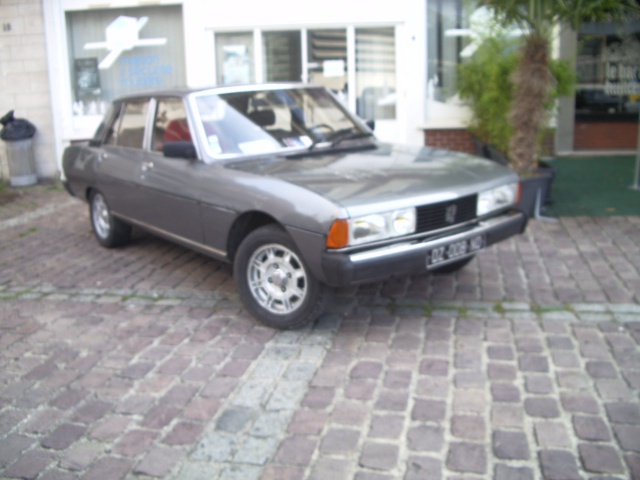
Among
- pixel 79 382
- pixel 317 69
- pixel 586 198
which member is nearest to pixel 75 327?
pixel 79 382

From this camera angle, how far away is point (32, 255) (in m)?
7.22

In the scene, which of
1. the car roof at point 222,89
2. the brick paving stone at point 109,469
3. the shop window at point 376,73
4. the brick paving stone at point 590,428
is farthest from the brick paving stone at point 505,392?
the shop window at point 376,73

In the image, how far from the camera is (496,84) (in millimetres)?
9555

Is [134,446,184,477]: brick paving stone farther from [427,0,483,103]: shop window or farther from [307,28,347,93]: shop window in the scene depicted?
[427,0,483,103]: shop window

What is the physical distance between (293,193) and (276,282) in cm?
64

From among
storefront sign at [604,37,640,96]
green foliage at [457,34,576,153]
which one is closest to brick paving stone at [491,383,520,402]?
green foliage at [457,34,576,153]

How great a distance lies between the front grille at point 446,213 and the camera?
15.2ft

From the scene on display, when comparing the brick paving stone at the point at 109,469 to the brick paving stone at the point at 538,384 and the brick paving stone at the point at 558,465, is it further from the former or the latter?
the brick paving stone at the point at 538,384

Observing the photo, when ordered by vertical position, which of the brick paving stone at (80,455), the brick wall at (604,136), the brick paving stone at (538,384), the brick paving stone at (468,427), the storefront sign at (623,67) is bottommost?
the brick paving stone at (80,455)

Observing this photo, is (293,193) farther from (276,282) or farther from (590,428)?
(590,428)

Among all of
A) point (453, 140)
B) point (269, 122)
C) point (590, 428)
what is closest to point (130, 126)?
point (269, 122)

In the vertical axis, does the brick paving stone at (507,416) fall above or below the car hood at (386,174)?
below

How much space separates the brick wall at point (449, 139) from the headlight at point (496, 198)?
609 cm

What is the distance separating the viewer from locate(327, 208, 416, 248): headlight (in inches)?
169
